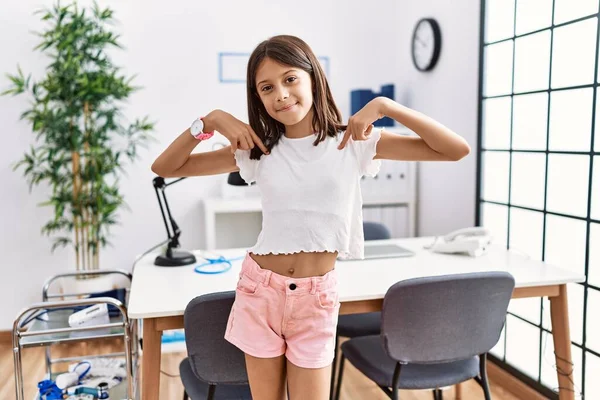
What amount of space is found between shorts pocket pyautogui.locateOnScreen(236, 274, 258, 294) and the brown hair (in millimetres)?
314

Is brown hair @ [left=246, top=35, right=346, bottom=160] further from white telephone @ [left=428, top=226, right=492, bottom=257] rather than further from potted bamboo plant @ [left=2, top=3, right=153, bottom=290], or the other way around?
potted bamboo plant @ [left=2, top=3, right=153, bottom=290]

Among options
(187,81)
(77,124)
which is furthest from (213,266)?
(187,81)

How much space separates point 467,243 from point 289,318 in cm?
123

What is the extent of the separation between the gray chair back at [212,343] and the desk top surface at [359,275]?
0.37 ft

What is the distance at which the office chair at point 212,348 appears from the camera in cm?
160

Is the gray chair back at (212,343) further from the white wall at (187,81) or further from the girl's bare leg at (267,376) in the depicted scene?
the white wall at (187,81)

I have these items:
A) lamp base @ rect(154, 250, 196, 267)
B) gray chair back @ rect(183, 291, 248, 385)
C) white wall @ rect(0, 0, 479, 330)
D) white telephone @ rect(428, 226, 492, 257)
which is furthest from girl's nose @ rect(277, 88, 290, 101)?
white wall @ rect(0, 0, 479, 330)

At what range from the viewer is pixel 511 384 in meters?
2.74

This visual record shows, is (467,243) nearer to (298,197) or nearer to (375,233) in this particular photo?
(375,233)

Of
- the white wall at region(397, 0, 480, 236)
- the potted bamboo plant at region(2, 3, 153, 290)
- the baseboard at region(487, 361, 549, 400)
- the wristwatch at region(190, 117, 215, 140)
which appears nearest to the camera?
the wristwatch at region(190, 117, 215, 140)

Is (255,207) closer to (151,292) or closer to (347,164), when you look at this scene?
(151,292)

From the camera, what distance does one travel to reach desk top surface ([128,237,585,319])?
70.6 inches

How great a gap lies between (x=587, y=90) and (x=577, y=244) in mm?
661

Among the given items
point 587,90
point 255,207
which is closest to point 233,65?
point 255,207
